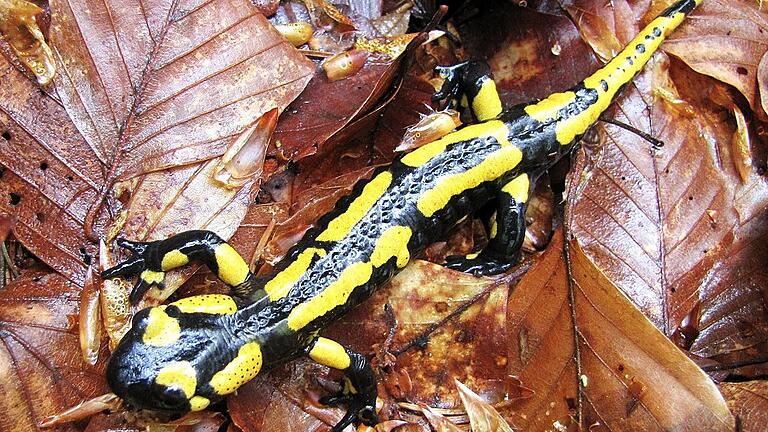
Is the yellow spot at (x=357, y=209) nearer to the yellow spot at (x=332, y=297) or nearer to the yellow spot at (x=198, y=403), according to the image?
the yellow spot at (x=332, y=297)

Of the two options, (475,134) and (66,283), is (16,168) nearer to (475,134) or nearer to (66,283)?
(66,283)

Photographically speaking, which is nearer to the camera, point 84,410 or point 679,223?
point 84,410

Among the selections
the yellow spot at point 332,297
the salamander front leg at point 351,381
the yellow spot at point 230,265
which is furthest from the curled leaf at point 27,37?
the salamander front leg at point 351,381

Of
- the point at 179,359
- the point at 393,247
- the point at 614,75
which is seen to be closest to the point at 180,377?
the point at 179,359

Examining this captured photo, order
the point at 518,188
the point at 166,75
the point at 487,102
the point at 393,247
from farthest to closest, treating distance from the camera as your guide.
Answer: the point at 487,102
the point at 518,188
the point at 393,247
the point at 166,75

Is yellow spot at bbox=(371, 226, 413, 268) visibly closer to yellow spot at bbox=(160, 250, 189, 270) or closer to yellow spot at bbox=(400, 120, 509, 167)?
yellow spot at bbox=(400, 120, 509, 167)

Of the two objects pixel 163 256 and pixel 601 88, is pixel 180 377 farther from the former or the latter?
pixel 601 88

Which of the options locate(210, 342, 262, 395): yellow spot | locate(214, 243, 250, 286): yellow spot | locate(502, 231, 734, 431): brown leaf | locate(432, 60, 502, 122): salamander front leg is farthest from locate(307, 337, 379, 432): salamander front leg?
locate(432, 60, 502, 122): salamander front leg
